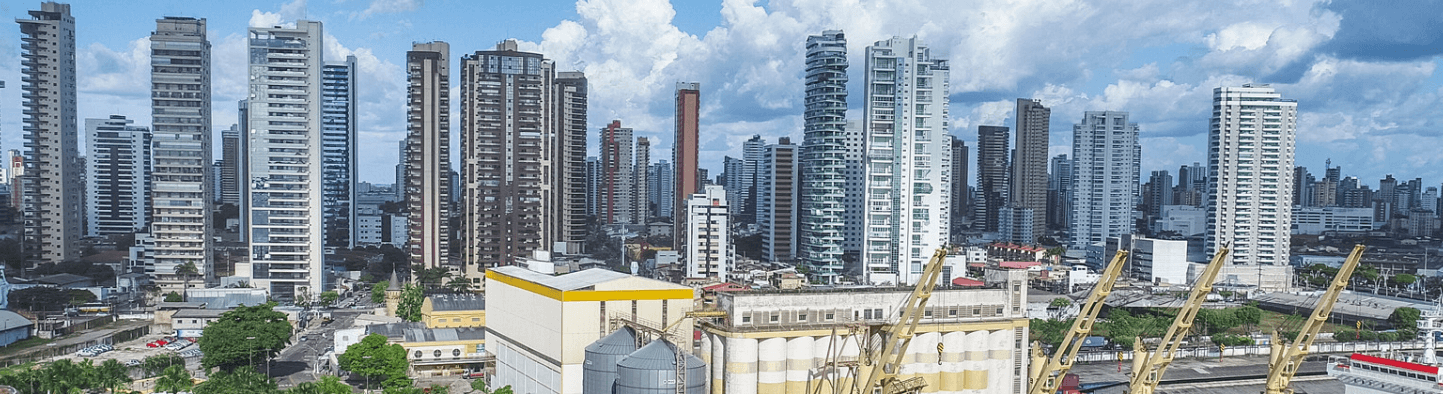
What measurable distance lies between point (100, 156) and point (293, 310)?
80.8 m

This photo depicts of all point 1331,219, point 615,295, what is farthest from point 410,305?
point 1331,219

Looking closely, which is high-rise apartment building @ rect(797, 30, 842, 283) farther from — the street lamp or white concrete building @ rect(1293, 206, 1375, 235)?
white concrete building @ rect(1293, 206, 1375, 235)

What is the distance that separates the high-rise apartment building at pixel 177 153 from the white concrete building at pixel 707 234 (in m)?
43.7

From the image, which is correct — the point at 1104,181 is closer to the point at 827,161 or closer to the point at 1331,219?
the point at 827,161

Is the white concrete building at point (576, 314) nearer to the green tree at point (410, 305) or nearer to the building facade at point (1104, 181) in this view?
the green tree at point (410, 305)

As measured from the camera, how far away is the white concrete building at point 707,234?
94.0 metres

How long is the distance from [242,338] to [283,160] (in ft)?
134

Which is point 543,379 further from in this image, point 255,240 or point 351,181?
point 351,181

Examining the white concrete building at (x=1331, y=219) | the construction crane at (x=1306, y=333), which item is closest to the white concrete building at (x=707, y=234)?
the construction crane at (x=1306, y=333)

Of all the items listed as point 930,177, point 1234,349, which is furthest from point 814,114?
point 1234,349

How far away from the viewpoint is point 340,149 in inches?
5320

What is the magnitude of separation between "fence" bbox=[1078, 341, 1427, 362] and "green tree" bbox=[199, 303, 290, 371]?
46400mm

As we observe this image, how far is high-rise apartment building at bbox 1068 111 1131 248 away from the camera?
144375 millimetres

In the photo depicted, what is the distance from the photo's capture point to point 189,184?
291ft
